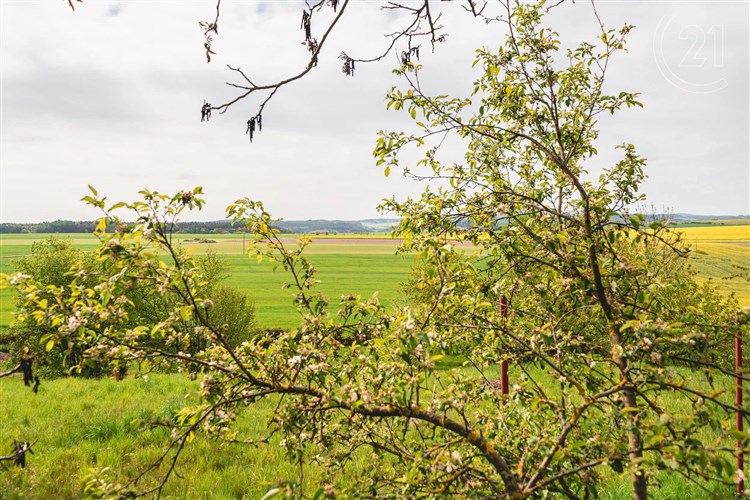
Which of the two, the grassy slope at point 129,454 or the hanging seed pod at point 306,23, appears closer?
the hanging seed pod at point 306,23

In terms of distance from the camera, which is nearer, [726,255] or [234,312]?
[234,312]

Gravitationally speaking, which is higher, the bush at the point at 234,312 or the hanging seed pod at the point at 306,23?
the hanging seed pod at the point at 306,23

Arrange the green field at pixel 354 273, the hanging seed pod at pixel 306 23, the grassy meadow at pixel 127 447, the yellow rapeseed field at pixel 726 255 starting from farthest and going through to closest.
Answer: the green field at pixel 354 273
the yellow rapeseed field at pixel 726 255
the grassy meadow at pixel 127 447
the hanging seed pod at pixel 306 23

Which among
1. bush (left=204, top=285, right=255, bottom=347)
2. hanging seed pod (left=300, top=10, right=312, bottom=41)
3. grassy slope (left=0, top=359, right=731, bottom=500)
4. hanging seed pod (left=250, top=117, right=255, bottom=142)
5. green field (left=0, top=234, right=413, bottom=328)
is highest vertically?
hanging seed pod (left=300, top=10, right=312, bottom=41)

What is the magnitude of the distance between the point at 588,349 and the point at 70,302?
12.2ft

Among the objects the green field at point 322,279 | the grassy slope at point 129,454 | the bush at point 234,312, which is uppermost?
the grassy slope at point 129,454

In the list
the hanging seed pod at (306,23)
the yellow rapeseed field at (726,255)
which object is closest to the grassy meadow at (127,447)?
the hanging seed pod at (306,23)

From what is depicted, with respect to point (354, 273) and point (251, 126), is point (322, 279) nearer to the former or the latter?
point (354, 273)

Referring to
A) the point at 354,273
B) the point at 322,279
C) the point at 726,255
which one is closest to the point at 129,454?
the point at 322,279

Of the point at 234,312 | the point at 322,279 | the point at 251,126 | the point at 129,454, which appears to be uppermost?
the point at 251,126

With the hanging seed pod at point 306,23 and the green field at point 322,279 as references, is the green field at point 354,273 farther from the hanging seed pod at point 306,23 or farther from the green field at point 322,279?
the hanging seed pod at point 306,23

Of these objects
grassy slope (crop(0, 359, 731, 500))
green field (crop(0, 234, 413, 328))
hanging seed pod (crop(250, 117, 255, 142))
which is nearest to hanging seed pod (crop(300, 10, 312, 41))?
hanging seed pod (crop(250, 117, 255, 142))

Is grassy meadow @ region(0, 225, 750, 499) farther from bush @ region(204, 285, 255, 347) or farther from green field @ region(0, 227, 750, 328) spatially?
green field @ region(0, 227, 750, 328)

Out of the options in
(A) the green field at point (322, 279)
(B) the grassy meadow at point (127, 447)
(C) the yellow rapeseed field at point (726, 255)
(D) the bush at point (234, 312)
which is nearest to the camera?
(B) the grassy meadow at point (127, 447)
